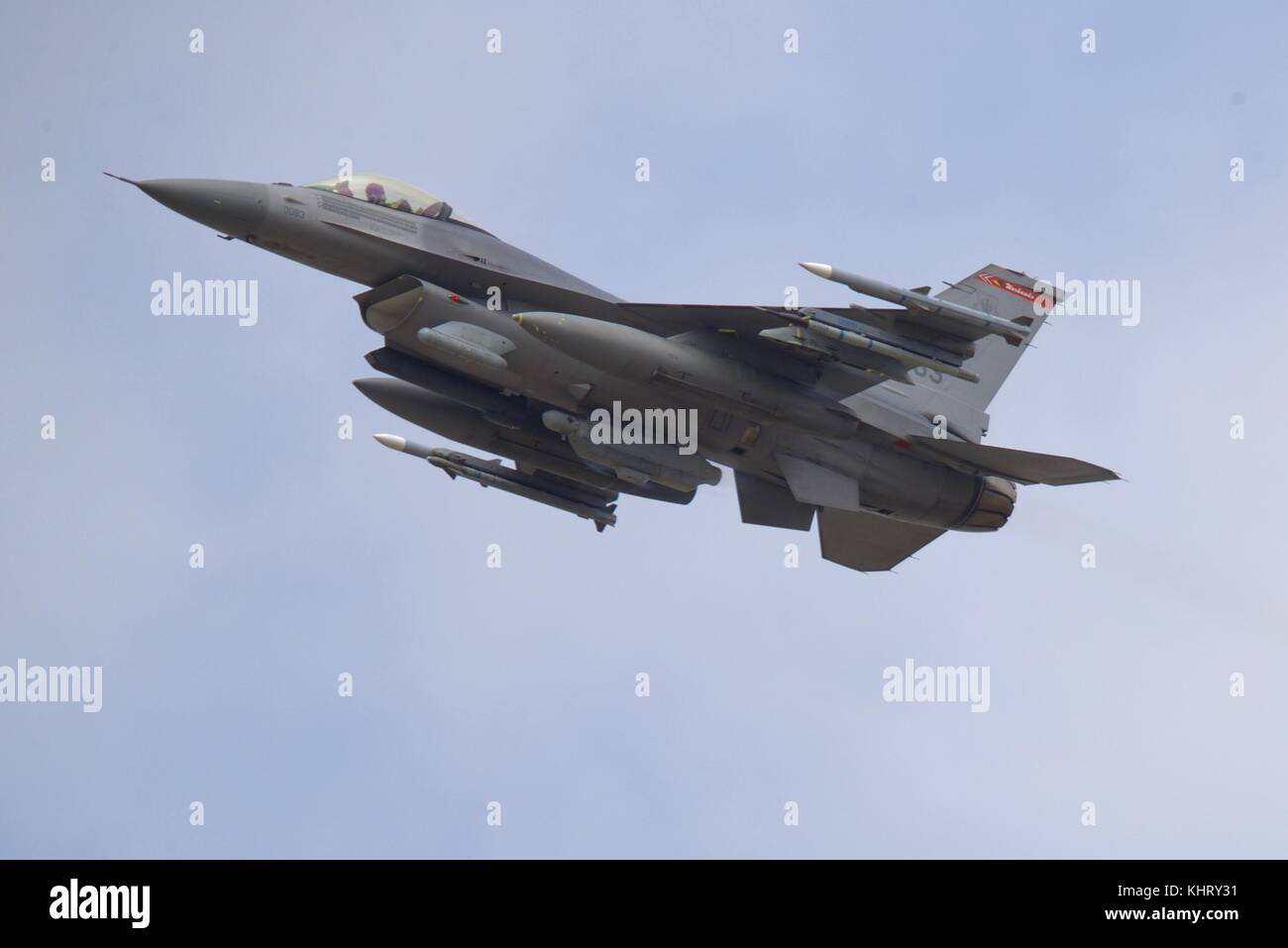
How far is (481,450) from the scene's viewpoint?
24.5 metres

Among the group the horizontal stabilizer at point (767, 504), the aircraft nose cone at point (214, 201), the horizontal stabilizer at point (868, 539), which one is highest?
the aircraft nose cone at point (214, 201)

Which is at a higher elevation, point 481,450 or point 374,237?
point 374,237

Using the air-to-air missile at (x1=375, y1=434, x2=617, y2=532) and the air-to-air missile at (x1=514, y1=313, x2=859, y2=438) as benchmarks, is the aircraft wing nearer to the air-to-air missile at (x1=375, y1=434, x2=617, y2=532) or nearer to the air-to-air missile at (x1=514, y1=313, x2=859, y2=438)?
the air-to-air missile at (x1=514, y1=313, x2=859, y2=438)

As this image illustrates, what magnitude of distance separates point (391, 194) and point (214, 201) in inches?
92.9

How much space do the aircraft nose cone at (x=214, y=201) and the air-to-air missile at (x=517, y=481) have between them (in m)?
4.54

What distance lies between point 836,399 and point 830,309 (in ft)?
4.78

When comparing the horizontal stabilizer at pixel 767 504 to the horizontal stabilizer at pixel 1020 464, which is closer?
the horizontal stabilizer at pixel 1020 464

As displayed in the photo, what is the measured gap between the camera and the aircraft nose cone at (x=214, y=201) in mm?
21438


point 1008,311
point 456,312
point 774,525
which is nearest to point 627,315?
point 456,312

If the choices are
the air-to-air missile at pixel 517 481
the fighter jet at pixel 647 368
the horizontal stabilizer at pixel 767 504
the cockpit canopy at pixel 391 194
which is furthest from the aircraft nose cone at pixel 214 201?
the horizontal stabilizer at pixel 767 504

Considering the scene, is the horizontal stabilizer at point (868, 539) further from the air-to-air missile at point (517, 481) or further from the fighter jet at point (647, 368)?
the air-to-air missile at point (517, 481)
